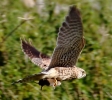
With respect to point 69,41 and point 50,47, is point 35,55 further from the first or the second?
point 69,41

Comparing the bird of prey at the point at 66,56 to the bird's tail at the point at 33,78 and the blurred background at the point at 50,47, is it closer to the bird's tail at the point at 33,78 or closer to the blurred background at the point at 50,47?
the bird's tail at the point at 33,78

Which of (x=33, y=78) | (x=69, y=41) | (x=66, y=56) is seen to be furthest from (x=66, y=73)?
(x=33, y=78)

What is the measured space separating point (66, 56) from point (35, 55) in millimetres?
883

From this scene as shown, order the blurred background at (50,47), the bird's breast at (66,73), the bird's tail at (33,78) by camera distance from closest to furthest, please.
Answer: the bird's tail at (33,78) < the bird's breast at (66,73) < the blurred background at (50,47)

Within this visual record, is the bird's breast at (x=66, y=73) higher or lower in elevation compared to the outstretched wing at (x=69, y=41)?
lower

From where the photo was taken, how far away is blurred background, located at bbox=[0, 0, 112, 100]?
7.86m

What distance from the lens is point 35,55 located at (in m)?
8.05

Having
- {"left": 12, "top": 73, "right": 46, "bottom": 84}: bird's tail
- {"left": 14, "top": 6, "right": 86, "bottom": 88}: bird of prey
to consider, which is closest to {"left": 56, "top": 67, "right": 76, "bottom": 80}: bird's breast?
{"left": 14, "top": 6, "right": 86, "bottom": 88}: bird of prey

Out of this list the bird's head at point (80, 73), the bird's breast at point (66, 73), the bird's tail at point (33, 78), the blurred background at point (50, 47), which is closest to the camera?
the bird's tail at point (33, 78)

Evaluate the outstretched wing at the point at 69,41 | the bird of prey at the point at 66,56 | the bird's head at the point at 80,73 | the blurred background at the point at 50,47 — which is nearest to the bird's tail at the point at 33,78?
the bird of prey at the point at 66,56

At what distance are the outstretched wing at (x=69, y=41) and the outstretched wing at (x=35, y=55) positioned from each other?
0.57 metres

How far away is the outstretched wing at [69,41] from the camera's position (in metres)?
6.77

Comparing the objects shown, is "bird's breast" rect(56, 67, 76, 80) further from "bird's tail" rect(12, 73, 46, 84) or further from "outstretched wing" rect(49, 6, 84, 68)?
"bird's tail" rect(12, 73, 46, 84)

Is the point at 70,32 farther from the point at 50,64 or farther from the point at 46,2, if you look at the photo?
the point at 46,2
